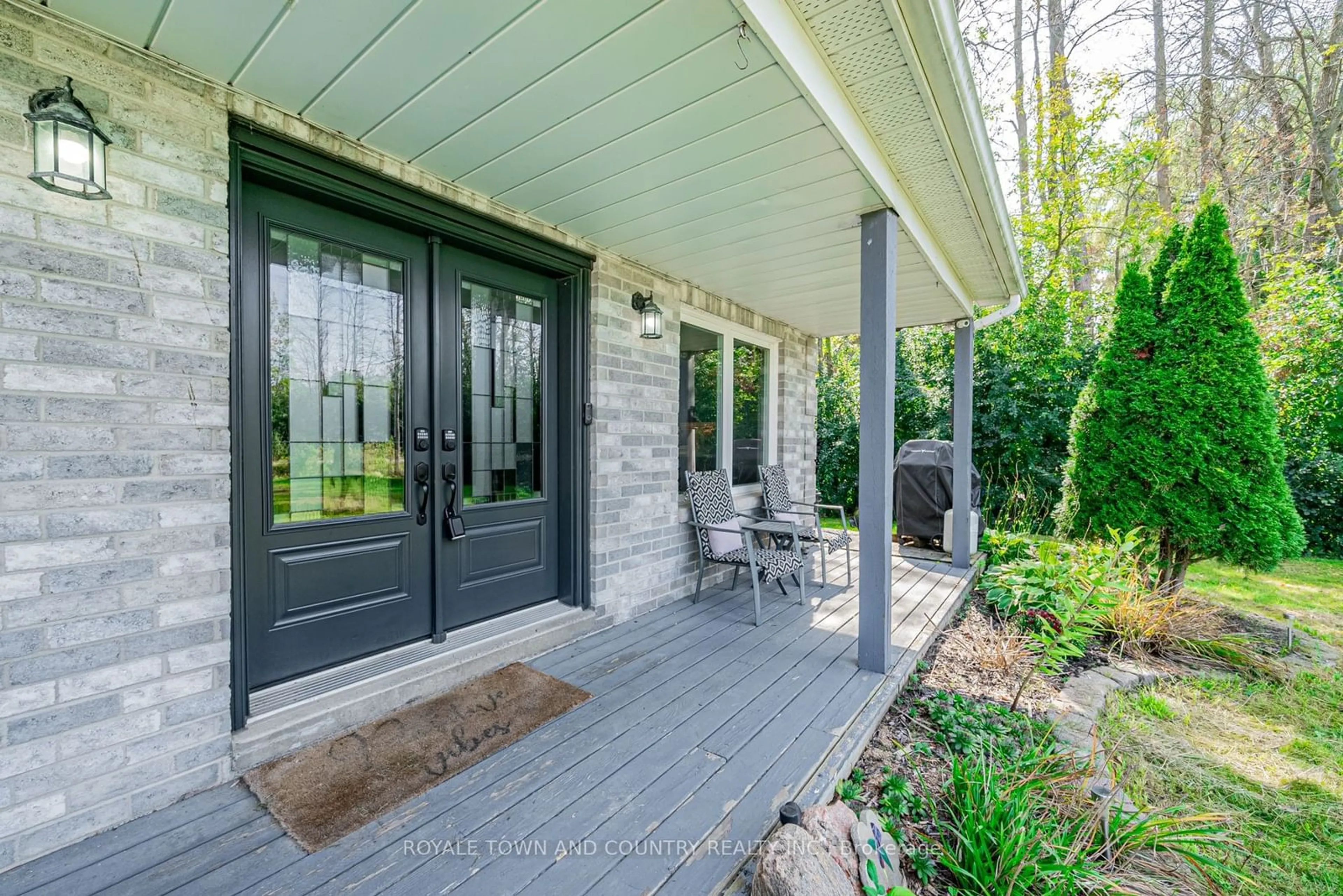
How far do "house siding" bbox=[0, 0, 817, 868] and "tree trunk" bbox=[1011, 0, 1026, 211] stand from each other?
34.0 feet

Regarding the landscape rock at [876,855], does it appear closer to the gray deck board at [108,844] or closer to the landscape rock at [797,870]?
the landscape rock at [797,870]

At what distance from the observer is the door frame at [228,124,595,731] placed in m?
1.90

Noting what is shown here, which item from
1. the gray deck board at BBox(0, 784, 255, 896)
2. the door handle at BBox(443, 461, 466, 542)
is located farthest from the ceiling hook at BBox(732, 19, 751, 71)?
the gray deck board at BBox(0, 784, 255, 896)

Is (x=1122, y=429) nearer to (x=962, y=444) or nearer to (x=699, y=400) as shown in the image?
(x=962, y=444)

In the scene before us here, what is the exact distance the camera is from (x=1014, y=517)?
24.0 feet

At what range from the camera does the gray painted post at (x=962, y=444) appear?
492 cm

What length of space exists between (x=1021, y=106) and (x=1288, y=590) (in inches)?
313

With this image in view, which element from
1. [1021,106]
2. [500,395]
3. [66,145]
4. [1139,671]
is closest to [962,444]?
[1139,671]

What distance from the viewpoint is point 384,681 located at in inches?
91.3

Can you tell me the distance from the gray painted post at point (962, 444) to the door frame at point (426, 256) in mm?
3590

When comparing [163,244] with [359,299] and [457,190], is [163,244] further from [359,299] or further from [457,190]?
[457,190]

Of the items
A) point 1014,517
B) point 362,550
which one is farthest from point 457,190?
point 1014,517

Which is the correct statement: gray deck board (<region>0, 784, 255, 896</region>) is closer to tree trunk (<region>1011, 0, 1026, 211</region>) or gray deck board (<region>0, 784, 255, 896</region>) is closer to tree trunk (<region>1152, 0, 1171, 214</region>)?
tree trunk (<region>1011, 0, 1026, 211</region>)

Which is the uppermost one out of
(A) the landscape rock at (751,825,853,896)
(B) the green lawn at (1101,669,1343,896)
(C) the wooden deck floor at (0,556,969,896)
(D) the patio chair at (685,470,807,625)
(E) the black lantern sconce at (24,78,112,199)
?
(E) the black lantern sconce at (24,78,112,199)
